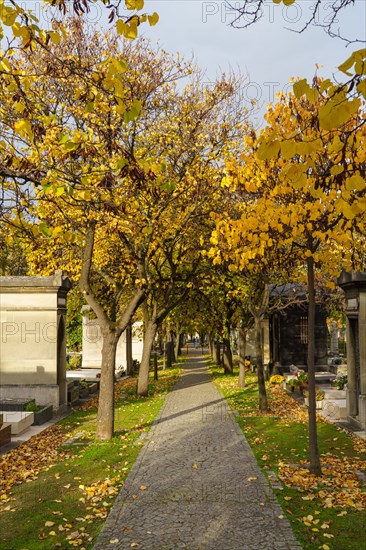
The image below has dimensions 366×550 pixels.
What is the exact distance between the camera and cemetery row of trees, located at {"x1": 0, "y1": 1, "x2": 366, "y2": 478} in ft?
16.0

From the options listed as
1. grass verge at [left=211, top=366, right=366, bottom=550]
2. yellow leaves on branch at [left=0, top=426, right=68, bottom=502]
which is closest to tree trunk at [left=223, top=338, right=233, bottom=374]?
grass verge at [left=211, top=366, right=366, bottom=550]

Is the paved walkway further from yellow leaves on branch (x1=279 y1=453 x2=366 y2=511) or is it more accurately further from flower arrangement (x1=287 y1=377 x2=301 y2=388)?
flower arrangement (x1=287 y1=377 x2=301 y2=388)

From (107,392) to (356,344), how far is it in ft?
23.4

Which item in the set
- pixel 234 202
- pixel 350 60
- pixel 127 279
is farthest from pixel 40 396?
pixel 350 60

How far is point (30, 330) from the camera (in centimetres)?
1822

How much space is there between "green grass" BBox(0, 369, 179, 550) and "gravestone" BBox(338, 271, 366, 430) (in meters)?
5.63

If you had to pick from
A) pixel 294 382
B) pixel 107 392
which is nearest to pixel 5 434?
pixel 107 392

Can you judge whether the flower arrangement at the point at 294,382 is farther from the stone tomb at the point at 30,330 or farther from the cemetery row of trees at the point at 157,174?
the stone tomb at the point at 30,330

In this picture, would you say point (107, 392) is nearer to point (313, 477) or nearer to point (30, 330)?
point (30, 330)

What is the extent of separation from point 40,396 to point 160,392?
24.4ft

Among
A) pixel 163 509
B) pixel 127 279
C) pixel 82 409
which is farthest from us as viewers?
pixel 127 279

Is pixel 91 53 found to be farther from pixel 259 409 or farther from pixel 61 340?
pixel 259 409

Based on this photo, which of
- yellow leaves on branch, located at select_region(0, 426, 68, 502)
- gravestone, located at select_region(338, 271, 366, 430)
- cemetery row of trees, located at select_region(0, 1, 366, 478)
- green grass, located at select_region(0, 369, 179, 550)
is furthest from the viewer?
gravestone, located at select_region(338, 271, 366, 430)

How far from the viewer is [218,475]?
9586 millimetres
